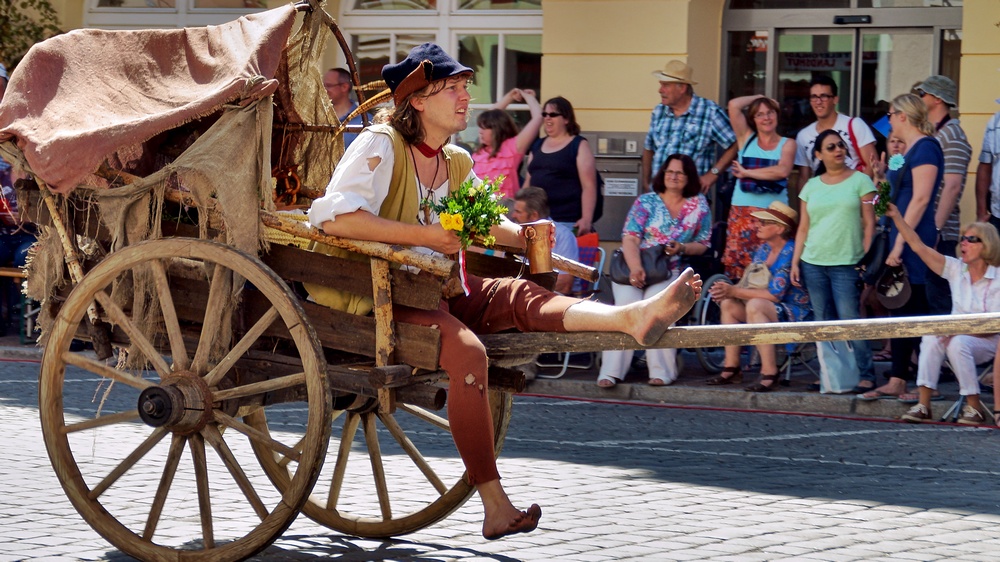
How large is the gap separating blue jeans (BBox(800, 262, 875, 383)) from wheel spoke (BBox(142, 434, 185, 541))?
5898mm

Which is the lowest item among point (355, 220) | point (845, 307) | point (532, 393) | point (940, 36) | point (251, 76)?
point (532, 393)

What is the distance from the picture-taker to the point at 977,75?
11.4 m

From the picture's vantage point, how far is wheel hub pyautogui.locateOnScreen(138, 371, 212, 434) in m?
5.16

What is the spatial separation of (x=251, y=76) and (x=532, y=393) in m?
5.64

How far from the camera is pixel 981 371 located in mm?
10680

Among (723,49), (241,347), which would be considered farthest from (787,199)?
(241,347)

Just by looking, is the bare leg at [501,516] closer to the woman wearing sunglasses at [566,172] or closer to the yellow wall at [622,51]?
the woman wearing sunglasses at [566,172]

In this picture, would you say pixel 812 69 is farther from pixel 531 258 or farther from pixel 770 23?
pixel 531 258

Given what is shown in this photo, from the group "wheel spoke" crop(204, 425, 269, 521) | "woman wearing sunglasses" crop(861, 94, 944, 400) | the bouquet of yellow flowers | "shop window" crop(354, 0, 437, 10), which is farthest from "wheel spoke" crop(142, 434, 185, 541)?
"shop window" crop(354, 0, 437, 10)

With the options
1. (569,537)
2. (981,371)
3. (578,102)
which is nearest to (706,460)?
(569,537)

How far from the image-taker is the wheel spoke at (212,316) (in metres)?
5.22

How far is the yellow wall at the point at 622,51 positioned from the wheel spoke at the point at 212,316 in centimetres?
778

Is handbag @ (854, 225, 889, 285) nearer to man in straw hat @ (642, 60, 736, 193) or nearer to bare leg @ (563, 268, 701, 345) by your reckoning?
man in straw hat @ (642, 60, 736, 193)

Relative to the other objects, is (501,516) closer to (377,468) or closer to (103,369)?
(377,468)
